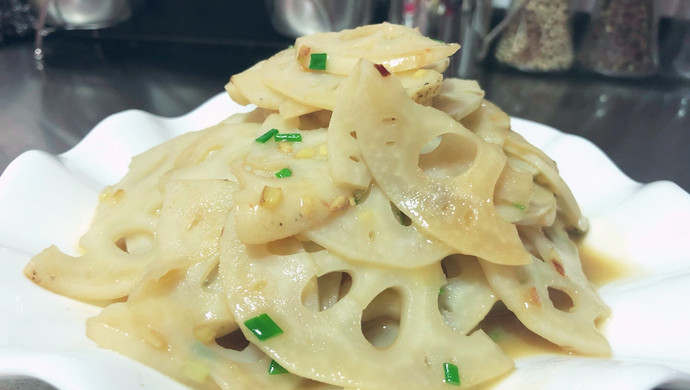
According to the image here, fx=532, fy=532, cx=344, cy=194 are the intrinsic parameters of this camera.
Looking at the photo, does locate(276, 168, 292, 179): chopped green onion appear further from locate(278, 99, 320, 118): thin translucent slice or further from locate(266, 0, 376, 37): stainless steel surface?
locate(266, 0, 376, 37): stainless steel surface

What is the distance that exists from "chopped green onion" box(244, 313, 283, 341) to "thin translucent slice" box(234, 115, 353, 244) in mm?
149

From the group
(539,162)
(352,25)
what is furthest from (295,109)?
(352,25)

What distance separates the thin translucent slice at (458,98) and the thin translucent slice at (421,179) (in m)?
0.21

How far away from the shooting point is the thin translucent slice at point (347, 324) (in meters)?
1.00

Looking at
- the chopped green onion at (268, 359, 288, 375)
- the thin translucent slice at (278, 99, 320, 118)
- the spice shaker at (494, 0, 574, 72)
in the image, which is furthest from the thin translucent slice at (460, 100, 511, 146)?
the spice shaker at (494, 0, 574, 72)

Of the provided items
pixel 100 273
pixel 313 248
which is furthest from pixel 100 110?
pixel 313 248

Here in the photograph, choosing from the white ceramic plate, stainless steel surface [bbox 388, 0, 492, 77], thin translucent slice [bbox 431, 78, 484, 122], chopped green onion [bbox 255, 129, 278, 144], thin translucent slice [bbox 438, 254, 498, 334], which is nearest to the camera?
the white ceramic plate

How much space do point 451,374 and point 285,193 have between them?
1.57 ft

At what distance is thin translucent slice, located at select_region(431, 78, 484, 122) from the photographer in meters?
1.36

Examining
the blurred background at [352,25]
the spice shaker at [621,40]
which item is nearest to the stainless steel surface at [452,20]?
the blurred background at [352,25]

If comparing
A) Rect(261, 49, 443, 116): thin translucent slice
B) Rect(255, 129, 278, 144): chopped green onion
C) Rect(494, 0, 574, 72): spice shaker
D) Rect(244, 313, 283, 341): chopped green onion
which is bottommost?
Rect(494, 0, 574, 72): spice shaker

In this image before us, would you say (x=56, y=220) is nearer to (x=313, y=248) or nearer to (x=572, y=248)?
(x=313, y=248)

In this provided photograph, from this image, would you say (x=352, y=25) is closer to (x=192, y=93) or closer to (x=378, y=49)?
(x=192, y=93)

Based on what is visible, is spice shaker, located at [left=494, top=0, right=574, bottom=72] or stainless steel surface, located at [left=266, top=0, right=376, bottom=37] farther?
stainless steel surface, located at [left=266, top=0, right=376, bottom=37]
